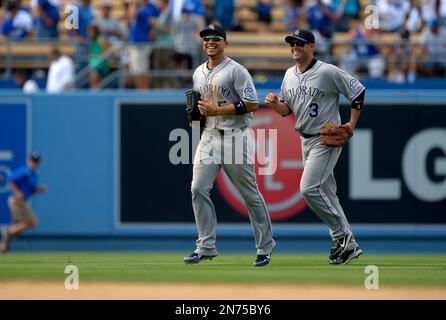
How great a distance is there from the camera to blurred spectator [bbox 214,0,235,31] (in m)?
18.5

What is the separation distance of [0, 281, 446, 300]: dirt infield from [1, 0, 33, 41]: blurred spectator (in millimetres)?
9709

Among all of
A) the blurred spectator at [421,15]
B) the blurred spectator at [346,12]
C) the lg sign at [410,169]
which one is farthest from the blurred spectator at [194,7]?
the blurred spectator at [421,15]

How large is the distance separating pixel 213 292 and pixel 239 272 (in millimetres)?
1001

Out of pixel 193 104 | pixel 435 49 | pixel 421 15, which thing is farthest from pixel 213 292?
pixel 421 15

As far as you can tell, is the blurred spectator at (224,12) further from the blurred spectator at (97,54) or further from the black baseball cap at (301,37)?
the black baseball cap at (301,37)

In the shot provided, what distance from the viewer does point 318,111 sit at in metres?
10.8

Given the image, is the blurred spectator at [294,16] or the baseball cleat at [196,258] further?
the blurred spectator at [294,16]

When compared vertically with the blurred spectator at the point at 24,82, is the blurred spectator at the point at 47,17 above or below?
above

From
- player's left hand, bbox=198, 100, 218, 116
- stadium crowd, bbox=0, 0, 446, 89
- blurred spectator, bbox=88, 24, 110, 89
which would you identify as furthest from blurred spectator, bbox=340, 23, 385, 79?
player's left hand, bbox=198, 100, 218, 116

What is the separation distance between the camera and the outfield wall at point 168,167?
17219 millimetres

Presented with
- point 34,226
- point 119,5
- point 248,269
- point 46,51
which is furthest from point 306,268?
point 119,5

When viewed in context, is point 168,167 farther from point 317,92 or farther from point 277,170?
point 317,92

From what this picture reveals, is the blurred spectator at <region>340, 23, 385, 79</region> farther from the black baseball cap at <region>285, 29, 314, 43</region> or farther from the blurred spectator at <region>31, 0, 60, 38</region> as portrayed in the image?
the black baseball cap at <region>285, 29, 314, 43</region>

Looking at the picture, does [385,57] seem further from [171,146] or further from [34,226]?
[34,226]
